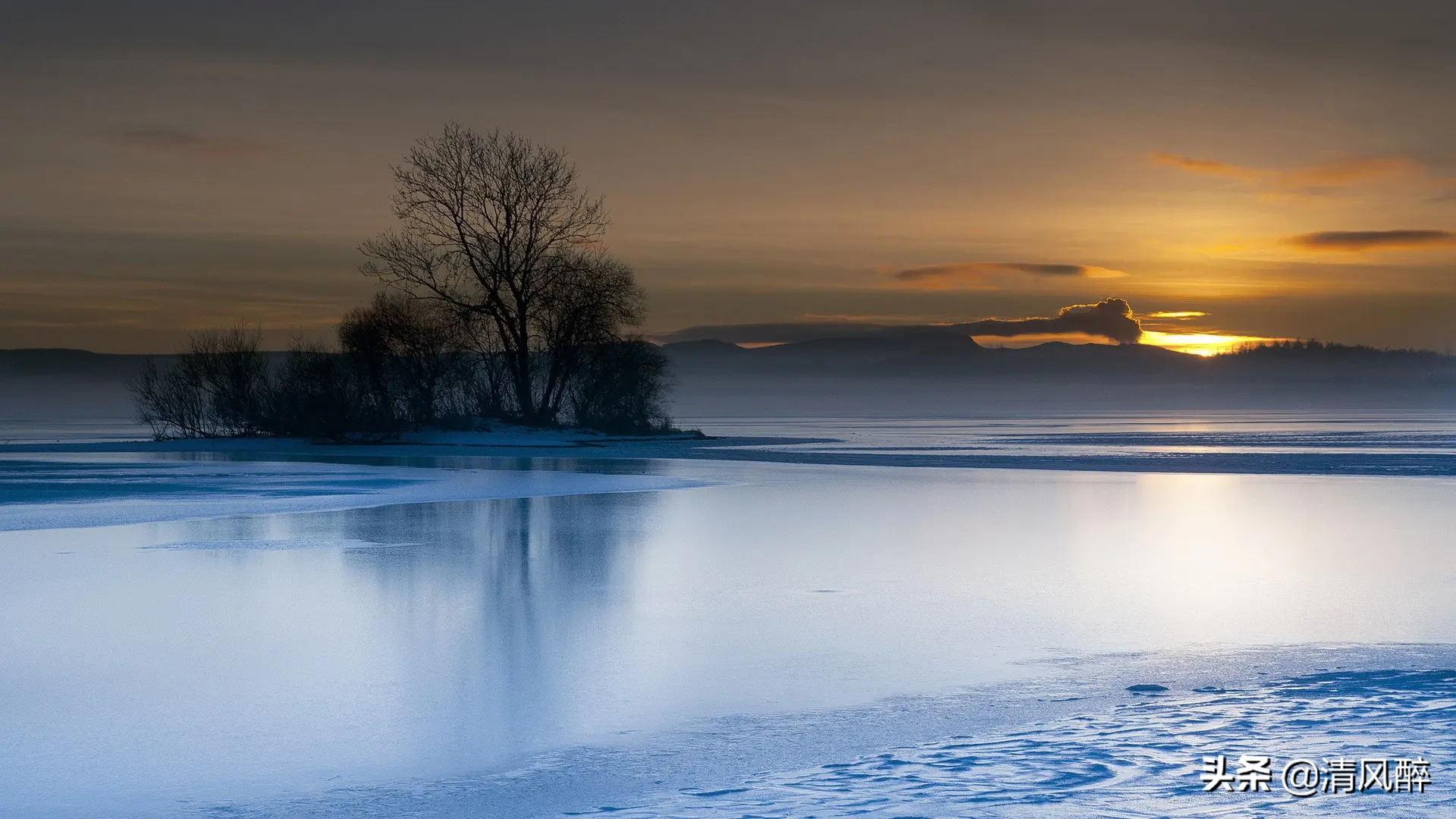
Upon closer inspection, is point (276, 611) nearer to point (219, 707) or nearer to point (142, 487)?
point (219, 707)

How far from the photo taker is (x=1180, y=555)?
35.8ft

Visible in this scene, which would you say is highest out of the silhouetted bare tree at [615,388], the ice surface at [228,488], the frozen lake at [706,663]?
the silhouetted bare tree at [615,388]

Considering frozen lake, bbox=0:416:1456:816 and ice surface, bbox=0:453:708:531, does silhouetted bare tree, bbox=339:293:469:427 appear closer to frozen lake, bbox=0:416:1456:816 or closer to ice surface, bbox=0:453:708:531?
ice surface, bbox=0:453:708:531

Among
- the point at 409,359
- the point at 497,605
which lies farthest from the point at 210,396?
the point at 497,605

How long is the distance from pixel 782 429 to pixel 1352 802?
46.1 meters

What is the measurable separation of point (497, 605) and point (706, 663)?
2167 mm

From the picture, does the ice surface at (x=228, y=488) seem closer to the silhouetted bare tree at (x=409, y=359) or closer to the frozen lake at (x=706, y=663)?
the frozen lake at (x=706, y=663)

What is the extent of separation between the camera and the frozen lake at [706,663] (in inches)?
183

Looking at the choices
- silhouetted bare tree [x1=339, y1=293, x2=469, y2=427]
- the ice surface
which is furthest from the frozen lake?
silhouetted bare tree [x1=339, y1=293, x2=469, y2=427]

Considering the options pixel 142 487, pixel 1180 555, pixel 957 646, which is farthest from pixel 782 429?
pixel 957 646

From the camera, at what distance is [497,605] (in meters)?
8.42

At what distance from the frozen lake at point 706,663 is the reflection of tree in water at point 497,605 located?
0.04 m

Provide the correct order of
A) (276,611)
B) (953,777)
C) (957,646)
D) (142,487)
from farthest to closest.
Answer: (142,487) → (276,611) → (957,646) → (953,777)

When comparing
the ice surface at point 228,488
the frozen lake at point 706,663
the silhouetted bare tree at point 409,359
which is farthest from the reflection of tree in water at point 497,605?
the silhouetted bare tree at point 409,359
